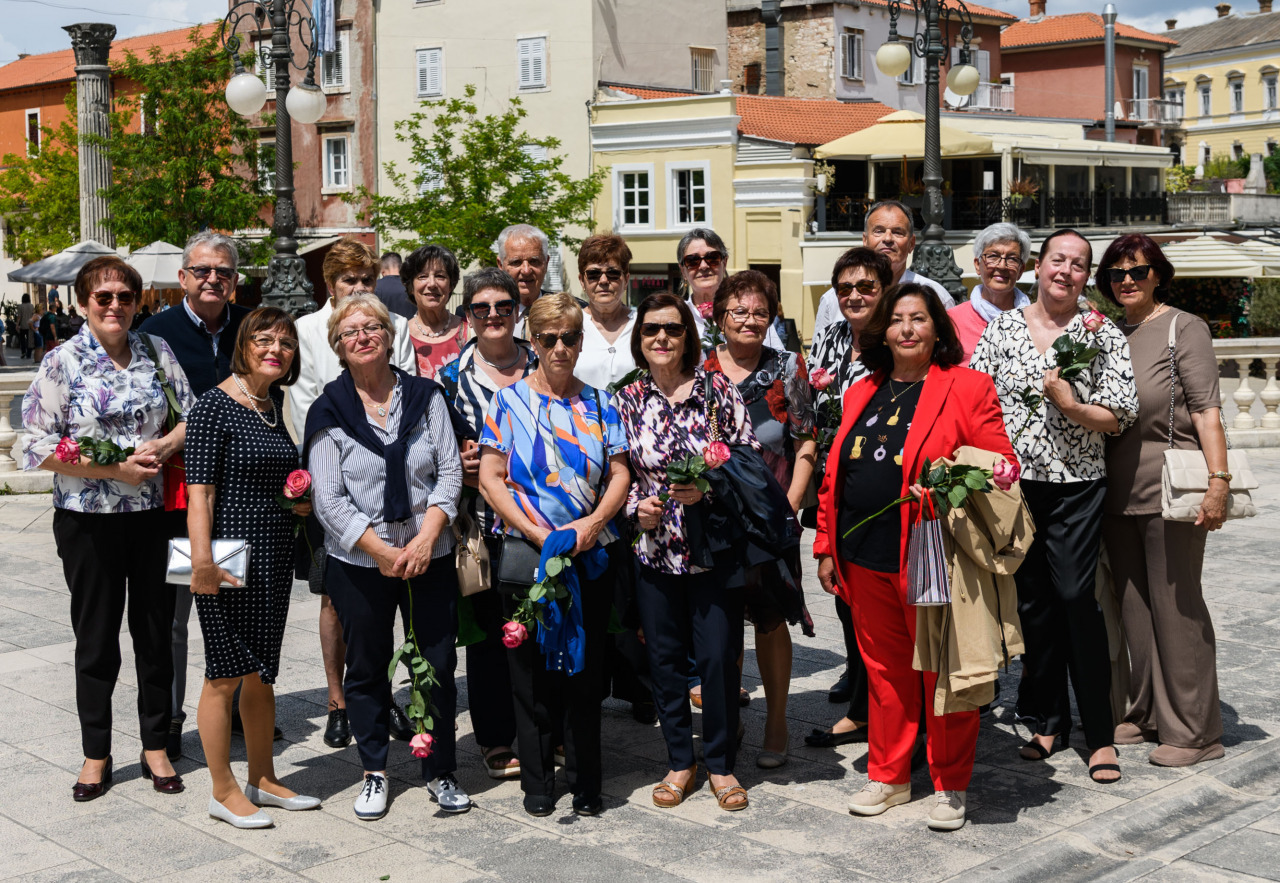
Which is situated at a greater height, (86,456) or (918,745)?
(86,456)

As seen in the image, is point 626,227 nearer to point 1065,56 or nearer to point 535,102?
point 535,102

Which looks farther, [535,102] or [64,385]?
[535,102]

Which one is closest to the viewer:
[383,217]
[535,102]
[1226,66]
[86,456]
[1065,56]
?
[86,456]

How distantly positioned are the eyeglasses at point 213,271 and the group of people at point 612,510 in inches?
1.7

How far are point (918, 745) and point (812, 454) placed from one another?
1.35 meters

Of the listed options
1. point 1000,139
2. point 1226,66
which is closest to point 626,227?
point 1000,139

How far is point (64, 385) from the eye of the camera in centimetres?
557

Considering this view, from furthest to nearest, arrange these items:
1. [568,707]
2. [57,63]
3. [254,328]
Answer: [57,63]
[568,707]
[254,328]

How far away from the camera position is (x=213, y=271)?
19.9 feet

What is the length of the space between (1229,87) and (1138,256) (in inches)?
3444

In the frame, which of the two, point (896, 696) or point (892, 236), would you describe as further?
point (892, 236)

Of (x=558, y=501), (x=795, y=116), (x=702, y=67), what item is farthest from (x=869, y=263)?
(x=702, y=67)

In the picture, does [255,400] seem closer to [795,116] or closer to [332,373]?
[332,373]

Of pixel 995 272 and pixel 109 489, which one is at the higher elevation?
pixel 995 272
